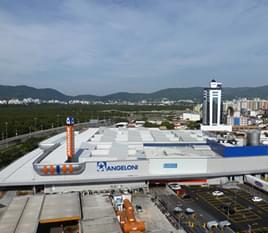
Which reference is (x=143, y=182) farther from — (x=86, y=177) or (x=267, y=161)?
(x=267, y=161)

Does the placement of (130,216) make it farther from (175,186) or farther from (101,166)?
(175,186)

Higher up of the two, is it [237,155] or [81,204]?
[237,155]

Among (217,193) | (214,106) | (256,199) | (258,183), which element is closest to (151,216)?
(217,193)

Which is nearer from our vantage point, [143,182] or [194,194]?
[194,194]

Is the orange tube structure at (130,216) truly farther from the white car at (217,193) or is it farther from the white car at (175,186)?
the white car at (217,193)

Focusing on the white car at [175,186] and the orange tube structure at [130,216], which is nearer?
→ the orange tube structure at [130,216]

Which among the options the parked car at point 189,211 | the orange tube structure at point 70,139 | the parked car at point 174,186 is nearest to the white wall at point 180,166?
the parked car at point 174,186

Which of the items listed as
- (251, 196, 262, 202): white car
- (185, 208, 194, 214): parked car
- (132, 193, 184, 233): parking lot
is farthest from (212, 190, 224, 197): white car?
(132, 193, 184, 233): parking lot

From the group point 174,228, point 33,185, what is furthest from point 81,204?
point 174,228
